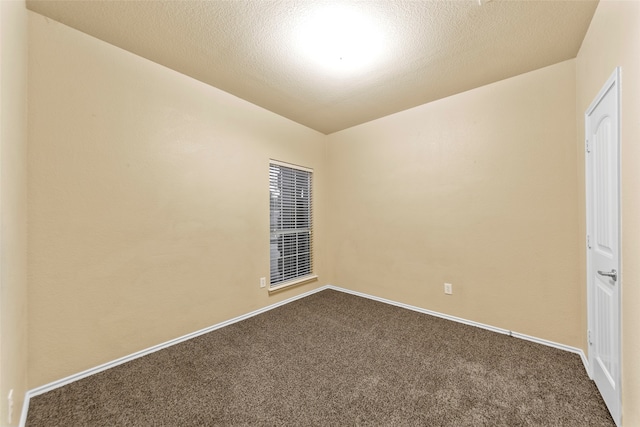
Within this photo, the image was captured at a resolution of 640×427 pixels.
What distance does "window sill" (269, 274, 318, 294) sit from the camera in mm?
3402

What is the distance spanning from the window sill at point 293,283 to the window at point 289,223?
36 millimetres

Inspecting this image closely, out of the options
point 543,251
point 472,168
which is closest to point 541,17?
point 472,168

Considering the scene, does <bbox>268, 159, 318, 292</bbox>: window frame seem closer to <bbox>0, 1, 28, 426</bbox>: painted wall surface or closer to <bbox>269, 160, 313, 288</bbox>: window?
<bbox>269, 160, 313, 288</bbox>: window

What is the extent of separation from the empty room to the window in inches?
6.0

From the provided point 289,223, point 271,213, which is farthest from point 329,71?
point 289,223

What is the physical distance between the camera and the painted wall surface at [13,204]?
119cm

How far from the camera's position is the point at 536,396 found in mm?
1690

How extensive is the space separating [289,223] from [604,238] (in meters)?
3.14

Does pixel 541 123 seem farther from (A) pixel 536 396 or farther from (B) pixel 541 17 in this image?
(A) pixel 536 396

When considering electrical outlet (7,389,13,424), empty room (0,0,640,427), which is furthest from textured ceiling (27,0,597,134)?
electrical outlet (7,389,13,424)

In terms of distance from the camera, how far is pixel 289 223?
3758 millimetres

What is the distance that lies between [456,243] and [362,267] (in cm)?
139

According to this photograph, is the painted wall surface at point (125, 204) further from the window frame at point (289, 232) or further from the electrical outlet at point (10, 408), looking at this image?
the electrical outlet at point (10, 408)

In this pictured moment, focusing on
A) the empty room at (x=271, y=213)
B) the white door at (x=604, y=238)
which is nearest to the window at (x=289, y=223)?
the empty room at (x=271, y=213)
